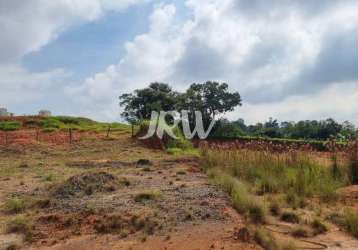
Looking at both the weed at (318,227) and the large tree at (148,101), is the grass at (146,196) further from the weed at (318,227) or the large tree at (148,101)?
the large tree at (148,101)

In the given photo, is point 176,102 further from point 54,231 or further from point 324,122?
point 54,231

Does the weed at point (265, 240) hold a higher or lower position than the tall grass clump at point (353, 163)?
lower

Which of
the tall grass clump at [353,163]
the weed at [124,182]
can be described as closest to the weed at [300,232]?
the weed at [124,182]

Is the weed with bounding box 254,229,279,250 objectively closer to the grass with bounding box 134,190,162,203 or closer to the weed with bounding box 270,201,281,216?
the weed with bounding box 270,201,281,216

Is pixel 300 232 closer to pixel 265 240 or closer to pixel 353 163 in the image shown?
pixel 265 240

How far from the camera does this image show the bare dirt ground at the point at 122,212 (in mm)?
5930

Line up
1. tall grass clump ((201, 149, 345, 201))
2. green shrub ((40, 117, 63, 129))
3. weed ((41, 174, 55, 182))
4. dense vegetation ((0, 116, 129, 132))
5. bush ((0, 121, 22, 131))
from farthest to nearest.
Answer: green shrub ((40, 117, 63, 129)) < dense vegetation ((0, 116, 129, 132)) < bush ((0, 121, 22, 131)) < weed ((41, 174, 55, 182)) < tall grass clump ((201, 149, 345, 201))

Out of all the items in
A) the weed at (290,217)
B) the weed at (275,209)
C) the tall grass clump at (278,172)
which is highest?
the tall grass clump at (278,172)

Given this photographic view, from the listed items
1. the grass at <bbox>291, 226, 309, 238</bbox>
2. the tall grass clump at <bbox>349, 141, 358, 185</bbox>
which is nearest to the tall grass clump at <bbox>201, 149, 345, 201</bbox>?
the tall grass clump at <bbox>349, 141, 358, 185</bbox>

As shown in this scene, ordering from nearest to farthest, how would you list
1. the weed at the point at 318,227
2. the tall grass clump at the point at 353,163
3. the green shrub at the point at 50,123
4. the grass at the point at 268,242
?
the grass at the point at 268,242
the weed at the point at 318,227
the tall grass clump at the point at 353,163
the green shrub at the point at 50,123

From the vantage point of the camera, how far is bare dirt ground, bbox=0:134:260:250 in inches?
233

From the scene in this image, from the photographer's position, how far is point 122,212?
7102 mm

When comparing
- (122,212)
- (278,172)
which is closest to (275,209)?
(122,212)

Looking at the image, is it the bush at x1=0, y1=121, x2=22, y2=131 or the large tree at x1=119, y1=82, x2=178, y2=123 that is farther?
the large tree at x1=119, y1=82, x2=178, y2=123
